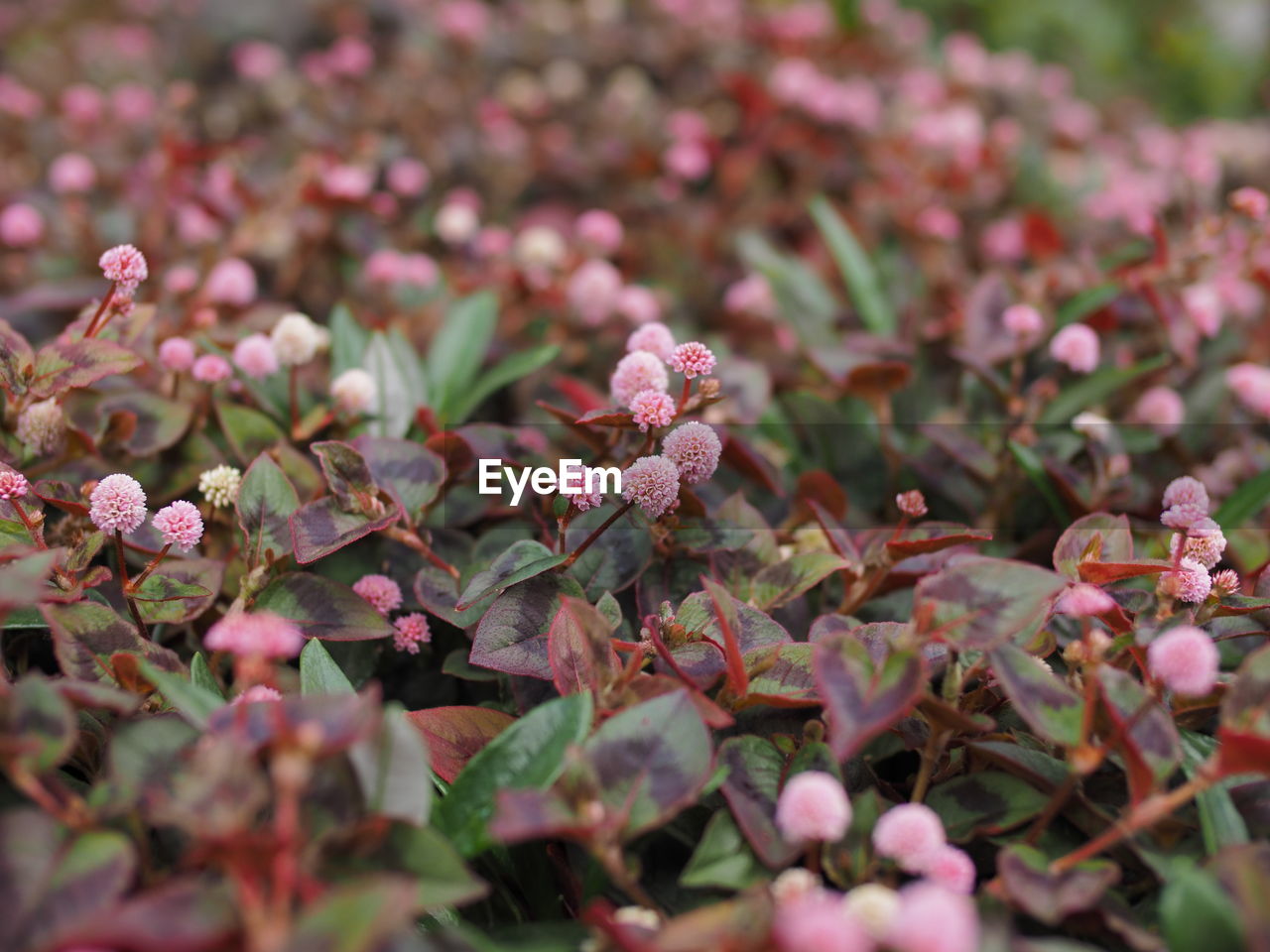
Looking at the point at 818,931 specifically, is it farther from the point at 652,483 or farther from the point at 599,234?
the point at 599,234

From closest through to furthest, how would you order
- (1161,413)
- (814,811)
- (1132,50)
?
(814,811) < (1161,413) < (1132,50)

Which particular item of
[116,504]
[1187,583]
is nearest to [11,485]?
[116,504]

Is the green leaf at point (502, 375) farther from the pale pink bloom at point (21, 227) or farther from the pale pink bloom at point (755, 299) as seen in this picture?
the pale pink bloom at point (21, 227)

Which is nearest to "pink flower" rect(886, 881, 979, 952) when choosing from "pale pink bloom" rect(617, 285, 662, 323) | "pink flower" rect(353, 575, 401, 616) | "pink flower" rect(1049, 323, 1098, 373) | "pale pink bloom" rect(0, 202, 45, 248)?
"pink flower" rect(353, 575, 401, 616)

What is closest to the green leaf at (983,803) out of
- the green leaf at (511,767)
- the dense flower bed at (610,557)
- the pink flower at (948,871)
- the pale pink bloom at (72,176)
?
the dense flower bed at (610,557)

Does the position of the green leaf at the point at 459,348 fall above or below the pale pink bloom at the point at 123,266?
below

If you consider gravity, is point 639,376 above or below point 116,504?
above

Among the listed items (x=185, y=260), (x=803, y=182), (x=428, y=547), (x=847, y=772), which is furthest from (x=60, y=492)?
(x=803, y=182)
